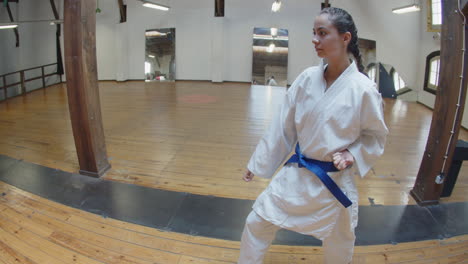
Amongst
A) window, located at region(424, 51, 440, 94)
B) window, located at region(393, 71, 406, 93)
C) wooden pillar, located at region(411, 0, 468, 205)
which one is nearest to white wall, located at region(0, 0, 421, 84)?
window, located at region(393, 71, 406, 93)

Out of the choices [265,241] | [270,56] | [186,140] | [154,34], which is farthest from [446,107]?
[154,34]

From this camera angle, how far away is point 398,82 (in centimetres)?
977

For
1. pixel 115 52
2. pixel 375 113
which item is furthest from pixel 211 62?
pixel 375 113

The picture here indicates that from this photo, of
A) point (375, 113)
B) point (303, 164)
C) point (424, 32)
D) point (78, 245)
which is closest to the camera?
point (375, 113)

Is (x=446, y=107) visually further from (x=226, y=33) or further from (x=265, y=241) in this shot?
(x=226, y=33)

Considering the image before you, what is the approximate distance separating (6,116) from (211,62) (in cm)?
657

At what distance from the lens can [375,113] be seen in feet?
4.49

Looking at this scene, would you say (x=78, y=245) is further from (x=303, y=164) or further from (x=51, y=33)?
(x=51, y=33)

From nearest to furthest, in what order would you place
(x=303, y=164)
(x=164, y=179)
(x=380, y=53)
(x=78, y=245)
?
(x=303, y=164) < (x=78, y=245) < (x=164, y=179) < (x=380, y=53)

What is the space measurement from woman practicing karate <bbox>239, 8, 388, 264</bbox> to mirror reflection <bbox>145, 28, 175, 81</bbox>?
10138mm

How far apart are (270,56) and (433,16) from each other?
4.64 m

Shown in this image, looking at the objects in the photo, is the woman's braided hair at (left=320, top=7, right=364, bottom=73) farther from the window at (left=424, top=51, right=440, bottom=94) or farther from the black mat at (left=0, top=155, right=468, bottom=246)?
the window at (left=424, top=51, right=440, bottom=94)

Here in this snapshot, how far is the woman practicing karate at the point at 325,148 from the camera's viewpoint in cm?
138

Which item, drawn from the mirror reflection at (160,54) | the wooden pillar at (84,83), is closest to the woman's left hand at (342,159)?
the wooden pillar at (84,83)
